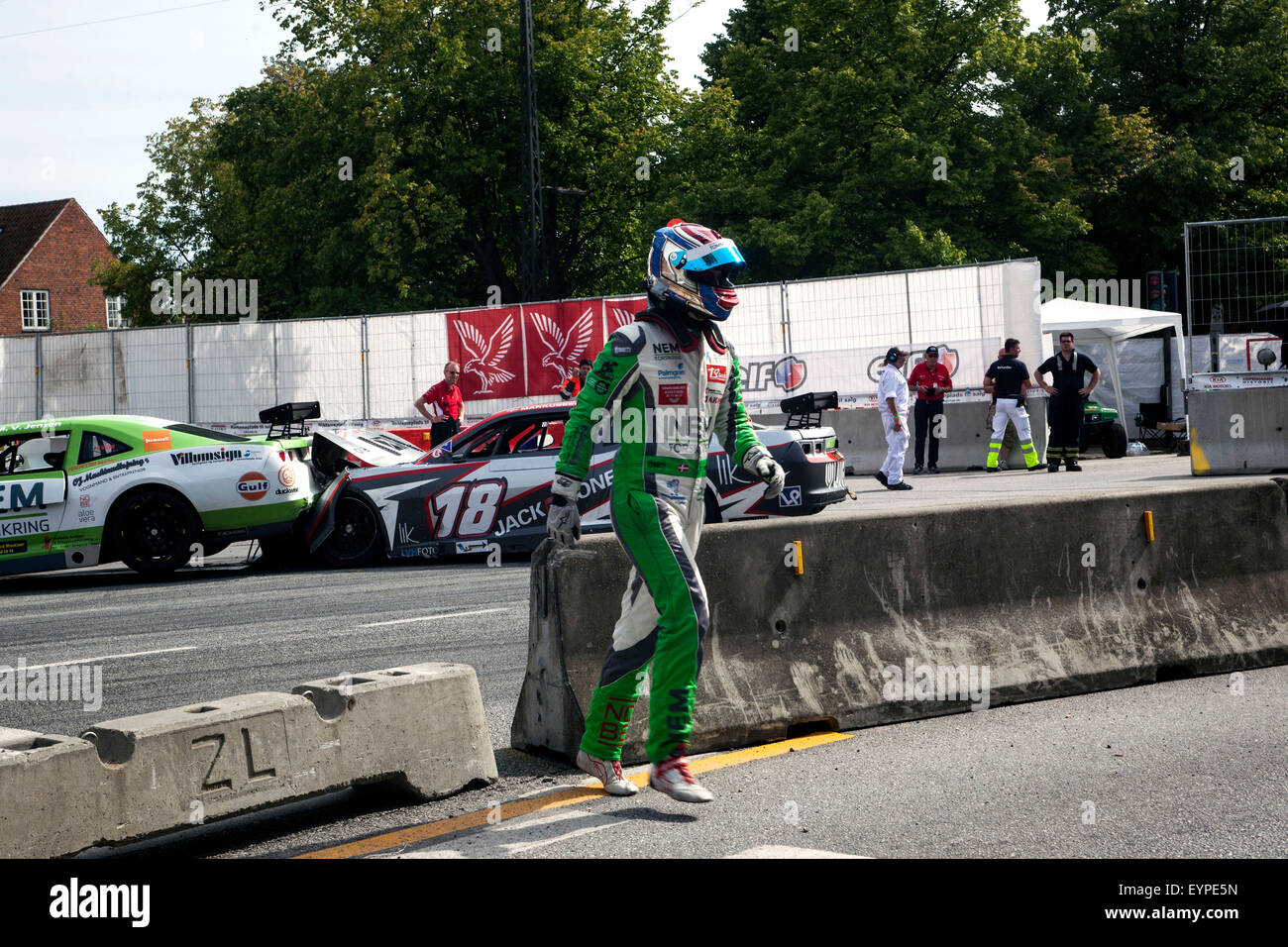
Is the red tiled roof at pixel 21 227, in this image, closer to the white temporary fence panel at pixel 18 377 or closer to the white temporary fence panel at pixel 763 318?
the white temporary fence panel at pixel 18 377

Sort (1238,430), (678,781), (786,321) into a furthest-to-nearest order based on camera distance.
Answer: (786,321), (1238,430), (678,781)

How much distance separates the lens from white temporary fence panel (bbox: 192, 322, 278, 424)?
76.4 feet

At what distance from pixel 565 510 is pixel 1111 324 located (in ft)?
75.9

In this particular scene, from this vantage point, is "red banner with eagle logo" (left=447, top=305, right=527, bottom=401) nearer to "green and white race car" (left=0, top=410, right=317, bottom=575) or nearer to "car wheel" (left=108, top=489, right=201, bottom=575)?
"green and white race car" (left=0, top=410, right=317, bottom=575)

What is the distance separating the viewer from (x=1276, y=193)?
1604 inches

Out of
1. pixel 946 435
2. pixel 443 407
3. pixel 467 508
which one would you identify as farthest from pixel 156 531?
pixel 946 435

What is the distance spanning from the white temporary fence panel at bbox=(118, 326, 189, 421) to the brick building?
37.8 metres

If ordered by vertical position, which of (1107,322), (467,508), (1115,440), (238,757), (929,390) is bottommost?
(238,757)

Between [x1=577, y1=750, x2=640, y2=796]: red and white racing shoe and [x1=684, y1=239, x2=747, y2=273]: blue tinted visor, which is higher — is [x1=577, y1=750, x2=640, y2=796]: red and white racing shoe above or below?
below

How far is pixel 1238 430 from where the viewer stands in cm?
1644

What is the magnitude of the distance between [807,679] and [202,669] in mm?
3835

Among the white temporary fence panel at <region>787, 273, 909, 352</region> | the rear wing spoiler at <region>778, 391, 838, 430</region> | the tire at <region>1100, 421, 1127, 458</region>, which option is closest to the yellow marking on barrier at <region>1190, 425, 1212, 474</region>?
the rear wing spoiler at <region>778, 391, 838, 430</region>

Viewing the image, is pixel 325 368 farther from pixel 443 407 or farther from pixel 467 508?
pixel 467 508

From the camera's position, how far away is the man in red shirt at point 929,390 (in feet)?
64.9
